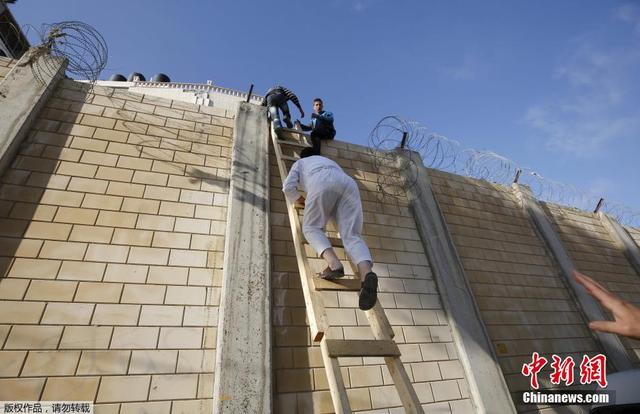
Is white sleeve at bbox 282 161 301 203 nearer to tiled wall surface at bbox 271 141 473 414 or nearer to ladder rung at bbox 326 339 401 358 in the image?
tiled wall surface at bbox 271 141 473 414

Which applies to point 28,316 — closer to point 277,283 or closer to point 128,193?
point 128,193

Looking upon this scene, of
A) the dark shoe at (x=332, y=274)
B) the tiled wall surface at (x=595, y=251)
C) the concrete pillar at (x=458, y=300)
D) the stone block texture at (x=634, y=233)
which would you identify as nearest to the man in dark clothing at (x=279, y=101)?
the concrete pillar at (x=458, y=300)

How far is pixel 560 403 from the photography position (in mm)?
4117

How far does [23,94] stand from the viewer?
3.51 meters

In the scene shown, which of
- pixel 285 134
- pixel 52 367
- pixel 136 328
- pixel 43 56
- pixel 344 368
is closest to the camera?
pixel 52 367

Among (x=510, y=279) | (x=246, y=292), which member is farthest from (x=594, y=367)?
(x=246, y=292)

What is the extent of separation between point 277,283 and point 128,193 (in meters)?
1.92

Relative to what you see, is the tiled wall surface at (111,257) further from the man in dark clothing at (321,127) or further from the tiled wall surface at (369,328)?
the man in dark clothing at (321,127)

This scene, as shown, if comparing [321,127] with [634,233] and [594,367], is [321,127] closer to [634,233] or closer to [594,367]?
[594,367]

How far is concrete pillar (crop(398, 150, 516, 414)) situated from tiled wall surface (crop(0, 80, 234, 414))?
2.94m

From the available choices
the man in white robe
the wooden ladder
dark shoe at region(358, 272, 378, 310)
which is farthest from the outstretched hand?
the man in white robe

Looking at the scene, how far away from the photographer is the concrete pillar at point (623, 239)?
700 cm

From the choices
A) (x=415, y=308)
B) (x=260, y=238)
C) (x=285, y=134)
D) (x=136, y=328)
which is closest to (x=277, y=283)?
(x=260, y=238)

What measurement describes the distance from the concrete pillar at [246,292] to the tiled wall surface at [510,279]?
128 inches
